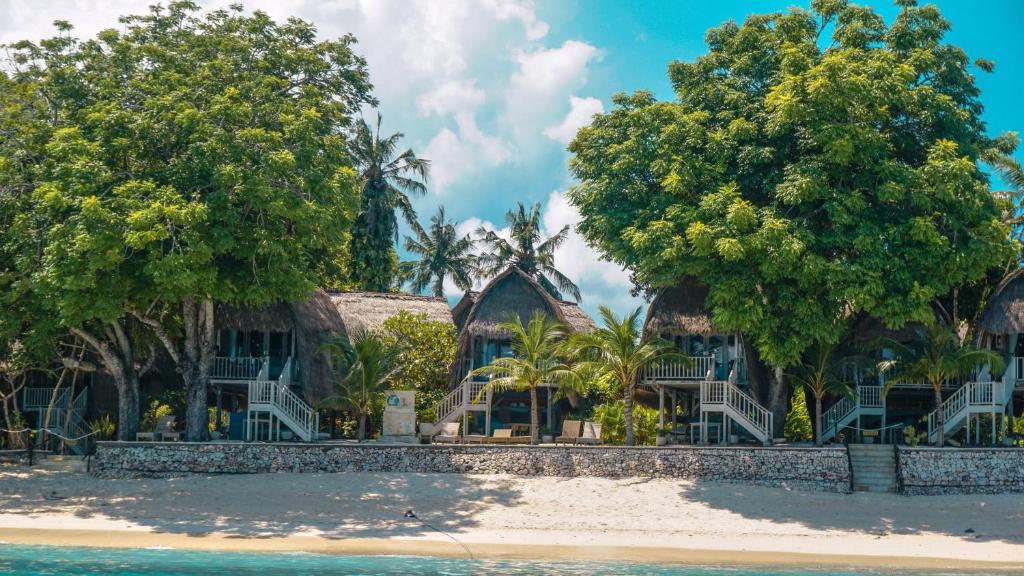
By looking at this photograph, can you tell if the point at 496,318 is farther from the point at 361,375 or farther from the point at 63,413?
the point at 63,413

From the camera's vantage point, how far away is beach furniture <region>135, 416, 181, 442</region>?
2595cm

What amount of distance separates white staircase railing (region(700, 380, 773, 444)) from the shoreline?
5.62 meters

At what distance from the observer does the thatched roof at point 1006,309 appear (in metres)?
26.1

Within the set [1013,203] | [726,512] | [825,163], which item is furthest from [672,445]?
[1013,203]

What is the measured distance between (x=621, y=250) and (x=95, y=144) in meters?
12.3

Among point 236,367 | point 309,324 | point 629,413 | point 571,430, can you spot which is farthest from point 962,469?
point 236,367

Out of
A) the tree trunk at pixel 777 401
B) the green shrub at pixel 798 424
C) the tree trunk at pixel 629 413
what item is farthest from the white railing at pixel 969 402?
the tree trunk at pixel 629 413

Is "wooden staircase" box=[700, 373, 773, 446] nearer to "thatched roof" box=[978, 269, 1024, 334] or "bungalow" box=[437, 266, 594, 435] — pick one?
"bungalow" box=[437, 266, 594, 435]

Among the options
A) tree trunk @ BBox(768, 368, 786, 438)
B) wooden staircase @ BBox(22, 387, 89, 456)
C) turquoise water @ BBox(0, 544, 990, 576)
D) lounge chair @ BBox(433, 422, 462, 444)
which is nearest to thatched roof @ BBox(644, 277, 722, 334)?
tree trunk @ BBox(768, 368, 786, 438)

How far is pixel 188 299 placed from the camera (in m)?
25.1

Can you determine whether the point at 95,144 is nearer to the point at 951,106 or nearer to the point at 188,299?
the point at 188,299

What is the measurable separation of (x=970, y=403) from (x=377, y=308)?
53.1ft

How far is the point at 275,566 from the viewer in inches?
736

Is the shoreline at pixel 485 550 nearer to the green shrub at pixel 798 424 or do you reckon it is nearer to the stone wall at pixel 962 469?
the stone wall at pixel 962 469
